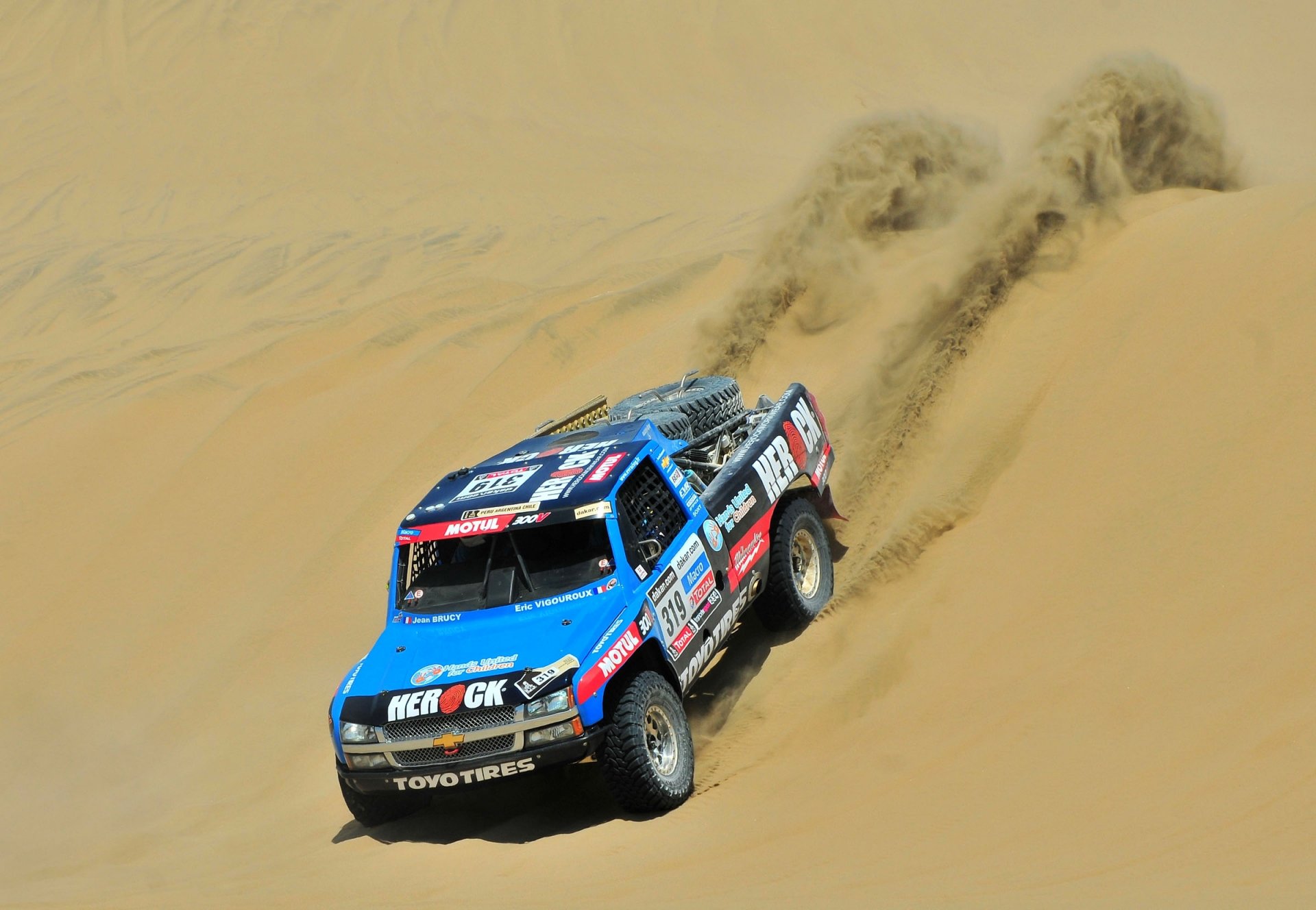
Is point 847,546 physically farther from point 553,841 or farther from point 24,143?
point 24,143

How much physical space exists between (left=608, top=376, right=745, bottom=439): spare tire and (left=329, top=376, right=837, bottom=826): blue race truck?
414 mm

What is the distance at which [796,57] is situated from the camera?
33.2 metres

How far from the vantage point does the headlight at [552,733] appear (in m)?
6.37

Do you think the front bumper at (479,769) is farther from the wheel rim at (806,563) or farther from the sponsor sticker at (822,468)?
the sponsor sticker at (822,468)

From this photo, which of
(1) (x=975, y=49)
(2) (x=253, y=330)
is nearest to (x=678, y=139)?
(1) (x=975, y=49)

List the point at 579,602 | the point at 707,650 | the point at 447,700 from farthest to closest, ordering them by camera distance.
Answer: the point at 707,650, the point at 579,602, the point at 447,700

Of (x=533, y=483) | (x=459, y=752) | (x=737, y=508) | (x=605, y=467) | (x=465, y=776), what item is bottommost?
(x=465, y=776)

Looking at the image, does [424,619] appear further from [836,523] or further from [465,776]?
[836,523]

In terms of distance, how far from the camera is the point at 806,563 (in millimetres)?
8867

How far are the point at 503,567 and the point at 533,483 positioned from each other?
0.61 m

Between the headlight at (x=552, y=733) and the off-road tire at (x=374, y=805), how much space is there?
2.66ft

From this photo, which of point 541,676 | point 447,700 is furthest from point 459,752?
point 541,676

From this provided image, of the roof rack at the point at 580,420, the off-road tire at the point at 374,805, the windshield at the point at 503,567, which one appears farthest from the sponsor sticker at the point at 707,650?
the roof rack at the point at 580,420

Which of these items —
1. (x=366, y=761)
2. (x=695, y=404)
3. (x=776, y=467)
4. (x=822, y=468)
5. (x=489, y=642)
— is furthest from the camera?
(x=695, y=404)
